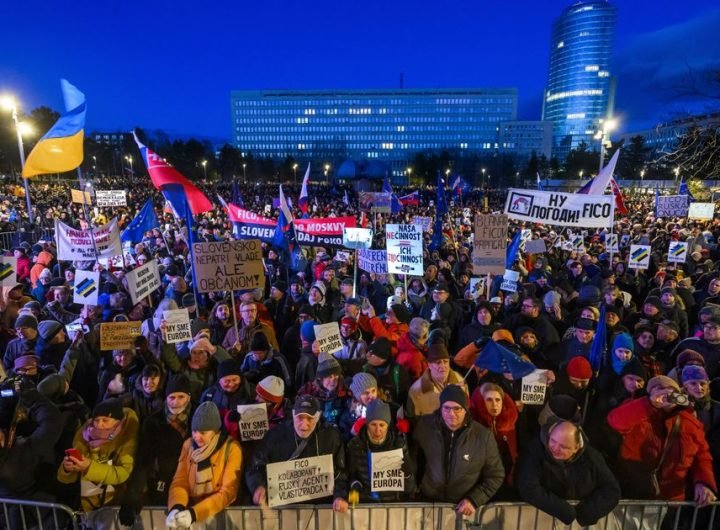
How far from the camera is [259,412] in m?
3.55

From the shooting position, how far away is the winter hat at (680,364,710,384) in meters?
3.45

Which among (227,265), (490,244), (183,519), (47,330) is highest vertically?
(490,244)

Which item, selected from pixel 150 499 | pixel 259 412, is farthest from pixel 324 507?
pixel 150 499

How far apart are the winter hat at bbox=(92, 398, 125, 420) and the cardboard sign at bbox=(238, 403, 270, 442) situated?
0.84 metres

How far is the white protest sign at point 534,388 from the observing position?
384 cm

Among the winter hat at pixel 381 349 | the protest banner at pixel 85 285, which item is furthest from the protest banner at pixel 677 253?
the protest banner at pixel 85 285

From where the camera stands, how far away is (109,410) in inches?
123

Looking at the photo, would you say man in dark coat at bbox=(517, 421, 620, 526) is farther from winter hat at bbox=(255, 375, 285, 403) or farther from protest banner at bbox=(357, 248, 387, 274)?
protest banner at bbox=(357, 248, 387, 274)

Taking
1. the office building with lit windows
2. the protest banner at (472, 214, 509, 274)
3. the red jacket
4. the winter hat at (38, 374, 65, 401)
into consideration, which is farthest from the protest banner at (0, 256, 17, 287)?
the office building with lit windows

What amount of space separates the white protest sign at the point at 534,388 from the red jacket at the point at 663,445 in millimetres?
592

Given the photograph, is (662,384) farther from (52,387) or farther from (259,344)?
(52,387)

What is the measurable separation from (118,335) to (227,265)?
1.50 m

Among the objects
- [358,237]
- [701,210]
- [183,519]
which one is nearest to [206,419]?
[183,519]

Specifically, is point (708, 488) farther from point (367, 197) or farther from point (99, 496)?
point (367, 197)
